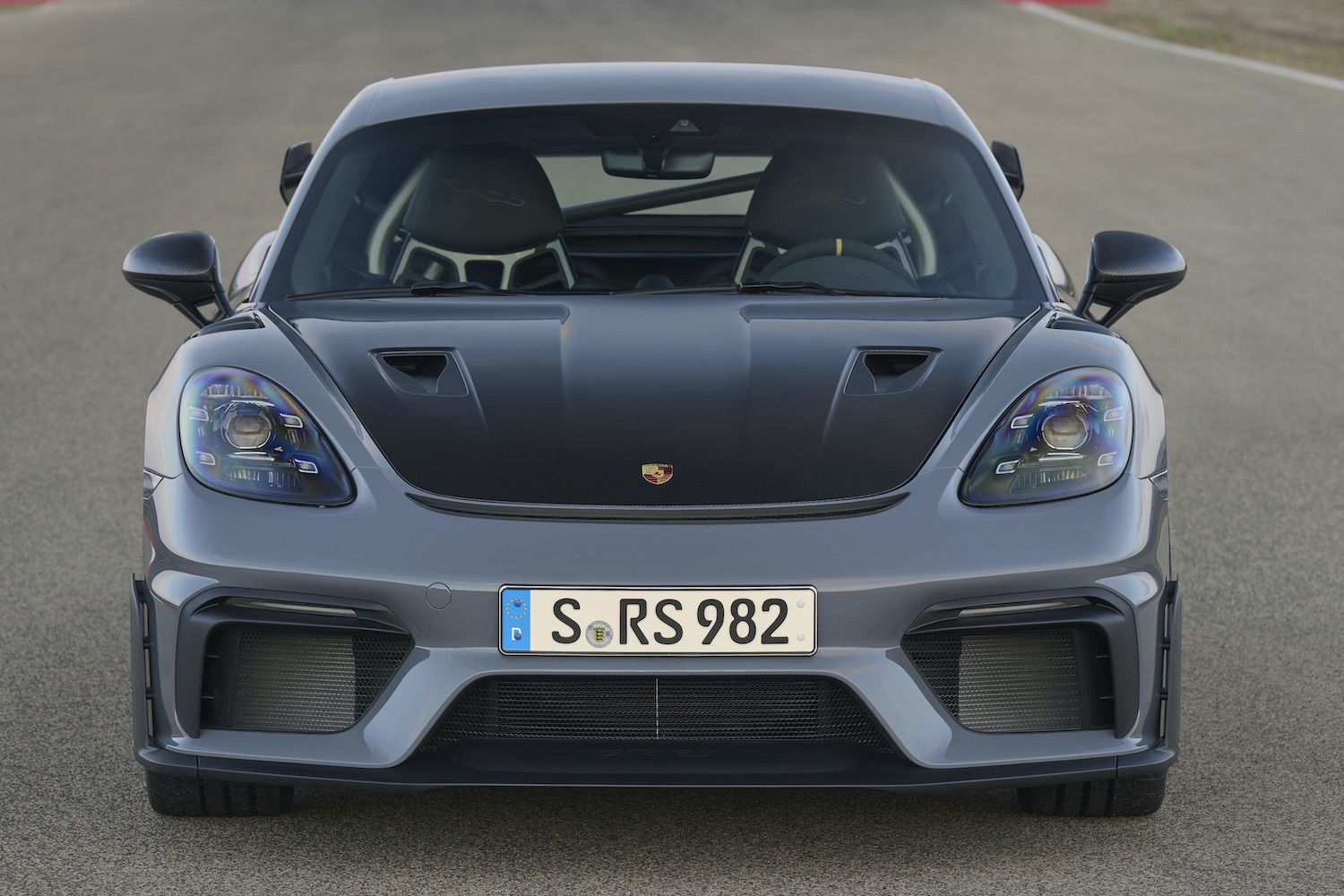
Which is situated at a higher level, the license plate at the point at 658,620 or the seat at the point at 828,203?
the seat at the point at 828,203

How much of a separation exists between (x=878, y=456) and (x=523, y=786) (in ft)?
2.76

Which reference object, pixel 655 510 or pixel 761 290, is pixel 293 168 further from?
pixel 655 510

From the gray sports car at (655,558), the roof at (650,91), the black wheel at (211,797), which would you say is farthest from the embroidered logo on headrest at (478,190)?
the black wheel at (211,797)

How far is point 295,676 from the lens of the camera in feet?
9.73

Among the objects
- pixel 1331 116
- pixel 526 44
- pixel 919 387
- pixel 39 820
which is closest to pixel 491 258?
pixel 919 387

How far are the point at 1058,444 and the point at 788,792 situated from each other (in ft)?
3.18

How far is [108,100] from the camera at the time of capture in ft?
55.4

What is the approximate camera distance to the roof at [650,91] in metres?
4.24

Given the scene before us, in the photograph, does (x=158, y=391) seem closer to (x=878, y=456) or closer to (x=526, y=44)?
(x=878, y=456)

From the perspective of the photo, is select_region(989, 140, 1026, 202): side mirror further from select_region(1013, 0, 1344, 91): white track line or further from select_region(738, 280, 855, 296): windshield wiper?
select_region(1013, 0, 1344, 91): white track line

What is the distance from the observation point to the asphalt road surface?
3.15 m

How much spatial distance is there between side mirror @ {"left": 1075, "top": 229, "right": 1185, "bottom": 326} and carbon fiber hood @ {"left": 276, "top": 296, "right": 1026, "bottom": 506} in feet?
0.86

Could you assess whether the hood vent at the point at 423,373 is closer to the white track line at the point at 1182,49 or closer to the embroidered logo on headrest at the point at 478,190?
the embroidered logo on headrest at the point at 478,190

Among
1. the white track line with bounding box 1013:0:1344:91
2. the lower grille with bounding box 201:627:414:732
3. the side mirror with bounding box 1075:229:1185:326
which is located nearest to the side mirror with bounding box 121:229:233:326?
the lower grille with bounding box 201:627:414:732
